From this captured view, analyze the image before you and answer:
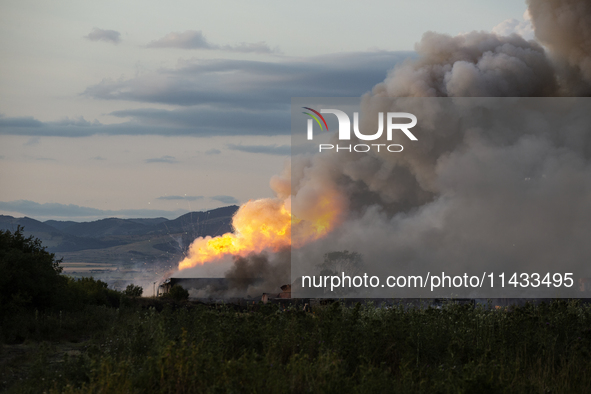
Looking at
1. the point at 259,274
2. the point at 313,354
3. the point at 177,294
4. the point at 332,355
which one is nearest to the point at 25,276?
the point at 313,354

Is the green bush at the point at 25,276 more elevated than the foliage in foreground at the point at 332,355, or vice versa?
the green bush at the point at 25,276

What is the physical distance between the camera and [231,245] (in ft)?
195

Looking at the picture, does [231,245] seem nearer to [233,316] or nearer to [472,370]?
[233,316]

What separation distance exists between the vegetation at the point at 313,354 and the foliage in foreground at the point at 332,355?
0.08 feet

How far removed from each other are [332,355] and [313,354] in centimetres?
148

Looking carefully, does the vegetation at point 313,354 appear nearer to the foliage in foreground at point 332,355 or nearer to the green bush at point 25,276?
the foliage in foreground at point 332,355

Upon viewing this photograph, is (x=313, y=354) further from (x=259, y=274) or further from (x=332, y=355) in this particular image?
(x=259, y=274)

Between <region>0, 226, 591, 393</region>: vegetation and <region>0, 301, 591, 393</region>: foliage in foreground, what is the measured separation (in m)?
0.02

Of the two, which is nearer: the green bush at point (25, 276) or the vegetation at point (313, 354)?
the vegetation at point (313, 354)

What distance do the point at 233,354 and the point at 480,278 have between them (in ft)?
163

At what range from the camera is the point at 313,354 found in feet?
34.0

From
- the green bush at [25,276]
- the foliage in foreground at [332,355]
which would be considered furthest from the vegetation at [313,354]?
the green bush at [25,276]

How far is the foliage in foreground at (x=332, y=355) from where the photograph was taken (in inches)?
317

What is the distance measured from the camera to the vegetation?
8.08 meters
